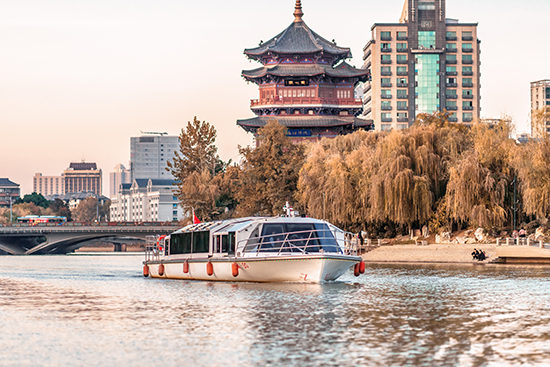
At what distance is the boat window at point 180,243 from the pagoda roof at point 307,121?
52.6 metres

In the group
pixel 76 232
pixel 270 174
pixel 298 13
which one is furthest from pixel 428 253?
pixel 76 232

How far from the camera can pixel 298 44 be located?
4028 inches

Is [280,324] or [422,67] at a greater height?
[422,67]

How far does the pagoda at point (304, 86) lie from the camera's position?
3868 inches

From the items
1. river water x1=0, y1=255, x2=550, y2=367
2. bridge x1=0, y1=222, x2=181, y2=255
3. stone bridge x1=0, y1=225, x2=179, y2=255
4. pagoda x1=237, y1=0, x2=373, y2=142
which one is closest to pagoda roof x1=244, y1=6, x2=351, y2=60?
pagoda x1=237, y1=0, x2=373, y2=142

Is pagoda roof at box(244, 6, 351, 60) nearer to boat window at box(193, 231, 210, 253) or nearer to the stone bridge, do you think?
the stone bridge

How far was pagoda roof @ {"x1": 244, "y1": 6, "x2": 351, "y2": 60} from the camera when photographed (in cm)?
10062

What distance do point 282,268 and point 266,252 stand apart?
2.02 m

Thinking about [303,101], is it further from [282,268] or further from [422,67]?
[282,268]

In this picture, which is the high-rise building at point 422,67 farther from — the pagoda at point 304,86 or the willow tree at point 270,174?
the willow tree at point 270,174

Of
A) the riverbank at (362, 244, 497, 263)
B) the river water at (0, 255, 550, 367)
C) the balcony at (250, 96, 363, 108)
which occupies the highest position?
the balcony at (250, 96, 363, 108)

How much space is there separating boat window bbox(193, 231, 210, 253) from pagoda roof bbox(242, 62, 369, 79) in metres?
59.1

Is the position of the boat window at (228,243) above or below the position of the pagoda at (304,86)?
below

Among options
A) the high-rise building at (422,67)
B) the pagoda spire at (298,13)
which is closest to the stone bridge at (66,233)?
the pagoda spire at (298,13)
